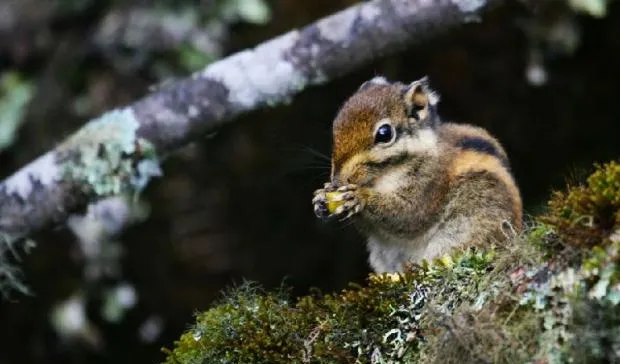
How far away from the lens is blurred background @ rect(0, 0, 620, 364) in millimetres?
6312

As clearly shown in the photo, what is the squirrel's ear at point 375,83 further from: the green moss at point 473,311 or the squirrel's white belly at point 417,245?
the green moss at point 473,311

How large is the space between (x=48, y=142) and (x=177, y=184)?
1306 mm

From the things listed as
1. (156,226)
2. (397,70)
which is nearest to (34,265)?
(156,226)

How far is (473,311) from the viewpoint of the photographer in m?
2.75

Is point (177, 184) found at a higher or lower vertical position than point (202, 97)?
higher

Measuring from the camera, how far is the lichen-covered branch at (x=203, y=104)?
4871 mm

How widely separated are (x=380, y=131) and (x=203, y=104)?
3.63 feet

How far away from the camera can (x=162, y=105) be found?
496cm

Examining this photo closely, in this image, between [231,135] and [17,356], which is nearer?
[17,356]

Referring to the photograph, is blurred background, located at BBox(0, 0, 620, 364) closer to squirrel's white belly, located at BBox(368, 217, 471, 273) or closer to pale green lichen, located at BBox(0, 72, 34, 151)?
pale green lichen, located at BBox(0, 72, 34, 151)

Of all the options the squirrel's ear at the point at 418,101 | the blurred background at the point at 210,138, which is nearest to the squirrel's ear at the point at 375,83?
the squirrel's ear at the point at 418,101

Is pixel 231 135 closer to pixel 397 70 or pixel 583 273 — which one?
pixel 397 70

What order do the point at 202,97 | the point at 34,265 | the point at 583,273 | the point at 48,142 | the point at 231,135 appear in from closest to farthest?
the point at 583,273 → the point at 202,97 → the point at 48,142 → the point at 34,265 → the point at 231,135

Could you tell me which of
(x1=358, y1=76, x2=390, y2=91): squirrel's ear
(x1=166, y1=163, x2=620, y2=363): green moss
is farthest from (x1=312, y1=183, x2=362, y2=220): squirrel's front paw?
(x1=166, y1=163, x2=620, y2=363): green moss
